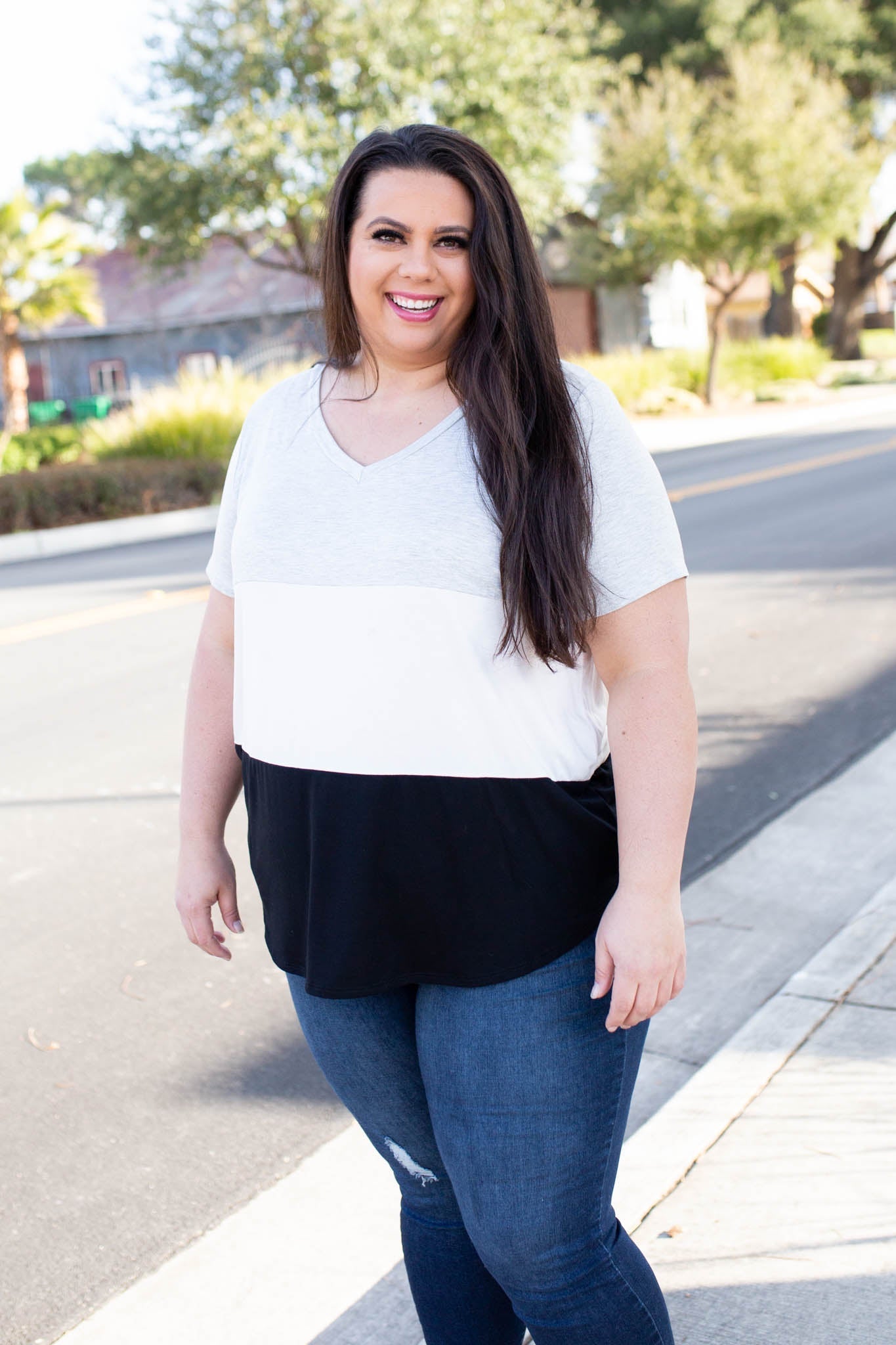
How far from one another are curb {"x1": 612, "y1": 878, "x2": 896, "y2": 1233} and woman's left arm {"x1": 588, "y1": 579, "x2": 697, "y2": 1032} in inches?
40.9

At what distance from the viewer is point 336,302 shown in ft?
6.14

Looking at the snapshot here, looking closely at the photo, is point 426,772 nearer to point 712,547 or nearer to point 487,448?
point 487,448

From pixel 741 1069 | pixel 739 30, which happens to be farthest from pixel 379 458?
pixel 739 30

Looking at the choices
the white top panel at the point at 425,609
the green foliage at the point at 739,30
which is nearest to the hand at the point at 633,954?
the white top panel at the point at 425,609

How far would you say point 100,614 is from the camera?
32.0 feet

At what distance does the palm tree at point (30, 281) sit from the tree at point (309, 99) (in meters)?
3.27

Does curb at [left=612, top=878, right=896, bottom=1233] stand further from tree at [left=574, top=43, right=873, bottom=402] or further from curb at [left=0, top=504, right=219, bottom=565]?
tree at [left=574, top=43, right=873, bottom=402]

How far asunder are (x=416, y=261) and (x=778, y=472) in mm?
15684

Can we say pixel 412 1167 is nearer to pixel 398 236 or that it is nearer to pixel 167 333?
pixel 398 236

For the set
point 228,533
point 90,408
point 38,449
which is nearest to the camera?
point 228,533

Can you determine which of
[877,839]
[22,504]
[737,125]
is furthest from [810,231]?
[877,839]

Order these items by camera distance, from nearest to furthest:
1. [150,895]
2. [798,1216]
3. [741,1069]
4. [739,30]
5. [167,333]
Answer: [798,1216] → [741,1069] → [150,895] → [739,30] → [167,333]

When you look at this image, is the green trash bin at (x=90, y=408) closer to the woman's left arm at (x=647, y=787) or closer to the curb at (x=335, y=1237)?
the curb at (x=335, y=1237)

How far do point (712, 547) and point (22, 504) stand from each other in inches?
349
